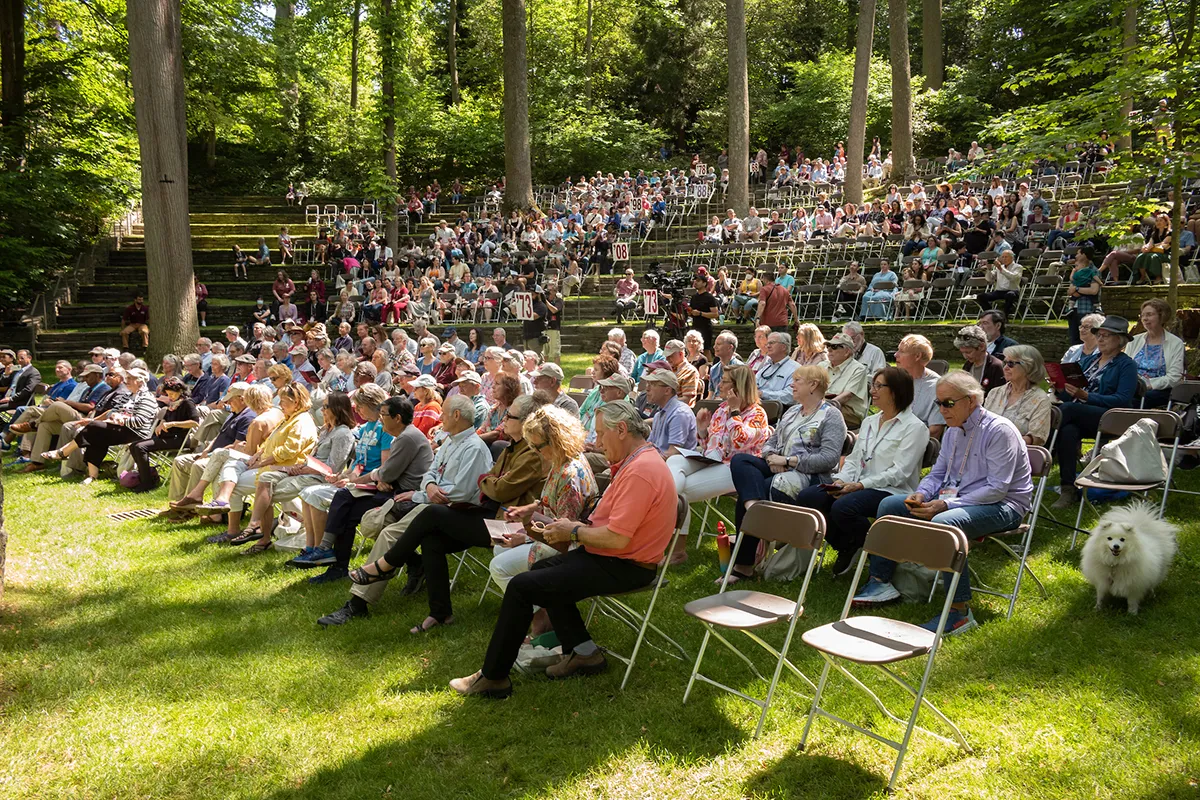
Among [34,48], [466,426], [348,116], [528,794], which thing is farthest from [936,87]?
[528,794]

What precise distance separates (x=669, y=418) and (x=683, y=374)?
62.6 inches

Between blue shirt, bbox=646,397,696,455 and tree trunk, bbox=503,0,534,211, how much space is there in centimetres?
1853

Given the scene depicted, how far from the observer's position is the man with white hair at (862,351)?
6965 millimetres

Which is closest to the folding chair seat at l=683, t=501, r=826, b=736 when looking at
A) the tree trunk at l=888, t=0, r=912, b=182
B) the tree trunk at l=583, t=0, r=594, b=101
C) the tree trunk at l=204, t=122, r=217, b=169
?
the tree trunk at l=888, t=0, r=912, b=182

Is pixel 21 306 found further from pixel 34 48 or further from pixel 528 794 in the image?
pixel 528 794

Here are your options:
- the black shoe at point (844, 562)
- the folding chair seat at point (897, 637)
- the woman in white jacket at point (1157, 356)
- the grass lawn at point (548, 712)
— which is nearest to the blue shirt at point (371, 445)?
the grass lawn at point (548, 712)

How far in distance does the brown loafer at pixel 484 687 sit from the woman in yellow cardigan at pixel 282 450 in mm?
3297

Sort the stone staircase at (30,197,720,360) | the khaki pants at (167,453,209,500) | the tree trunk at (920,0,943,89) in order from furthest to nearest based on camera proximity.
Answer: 1. the tree trunk at (920,0,943,89)
2. the stone staircase at (30,197,720,360)
3. the khaki pants at (167,453,209,500)

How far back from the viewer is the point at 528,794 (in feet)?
10.9

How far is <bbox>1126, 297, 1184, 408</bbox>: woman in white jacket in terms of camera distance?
6.23 m

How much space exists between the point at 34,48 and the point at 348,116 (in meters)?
10.2

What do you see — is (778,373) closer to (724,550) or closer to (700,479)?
(700,479)

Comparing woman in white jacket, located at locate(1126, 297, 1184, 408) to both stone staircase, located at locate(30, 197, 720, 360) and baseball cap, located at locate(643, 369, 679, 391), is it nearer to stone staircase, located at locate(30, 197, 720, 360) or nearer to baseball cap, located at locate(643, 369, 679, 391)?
baseball cap, located at locate(643, 369, 679, 391)

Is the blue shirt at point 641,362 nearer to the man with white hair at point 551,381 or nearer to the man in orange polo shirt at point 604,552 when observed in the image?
the man with white hair at point 551,381
